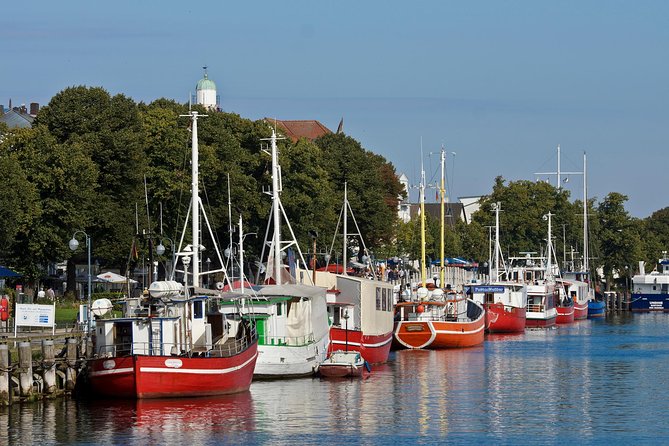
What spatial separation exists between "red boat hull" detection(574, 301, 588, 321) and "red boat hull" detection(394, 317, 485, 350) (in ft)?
202

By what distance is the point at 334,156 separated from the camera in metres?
147

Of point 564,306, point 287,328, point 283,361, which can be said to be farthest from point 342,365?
point 564,306

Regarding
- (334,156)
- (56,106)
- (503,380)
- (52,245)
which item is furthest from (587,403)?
(334,156)

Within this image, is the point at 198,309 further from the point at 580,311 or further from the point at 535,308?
the point at 580,311

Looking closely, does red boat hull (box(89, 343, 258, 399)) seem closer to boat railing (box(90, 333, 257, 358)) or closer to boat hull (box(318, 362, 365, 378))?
boat railing (box(90, 333, 257, 358))

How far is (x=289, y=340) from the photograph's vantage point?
222ft

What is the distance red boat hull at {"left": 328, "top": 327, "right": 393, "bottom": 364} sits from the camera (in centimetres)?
7619

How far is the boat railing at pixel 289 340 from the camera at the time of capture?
6669 cm

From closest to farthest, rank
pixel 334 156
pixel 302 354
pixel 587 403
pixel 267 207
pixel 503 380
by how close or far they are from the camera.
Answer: pixel 587 403 → pixel 302 354 → pixel 503 380 → pixel 267 207 → pixel 334 156

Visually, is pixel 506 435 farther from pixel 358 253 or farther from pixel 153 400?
pixel 358 253

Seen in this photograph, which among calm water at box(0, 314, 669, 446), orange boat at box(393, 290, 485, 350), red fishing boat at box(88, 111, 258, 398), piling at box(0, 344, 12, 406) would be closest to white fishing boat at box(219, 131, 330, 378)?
calm water at box(0, 314, 669, 446)

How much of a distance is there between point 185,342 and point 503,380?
2121cm

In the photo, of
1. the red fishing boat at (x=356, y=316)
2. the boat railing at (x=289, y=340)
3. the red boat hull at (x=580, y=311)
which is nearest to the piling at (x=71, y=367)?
the boat railing at (x=289, y=340)

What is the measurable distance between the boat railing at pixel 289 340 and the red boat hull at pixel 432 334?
26.7 metres
